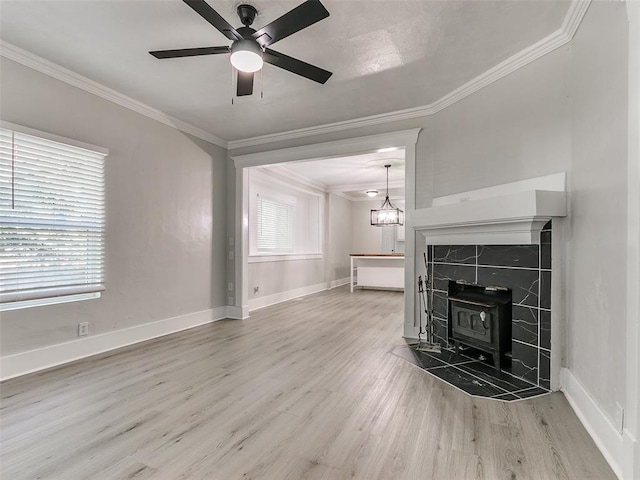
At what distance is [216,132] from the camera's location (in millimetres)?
4605

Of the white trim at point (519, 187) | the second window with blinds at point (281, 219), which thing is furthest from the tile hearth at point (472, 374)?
the second window with blinds at point (281, 219)

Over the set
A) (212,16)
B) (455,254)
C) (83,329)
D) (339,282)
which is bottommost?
(339,282)

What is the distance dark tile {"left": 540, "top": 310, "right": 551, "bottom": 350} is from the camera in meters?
2.47

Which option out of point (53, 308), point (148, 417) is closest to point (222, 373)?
point (148, 417)

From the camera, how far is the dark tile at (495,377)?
252cm

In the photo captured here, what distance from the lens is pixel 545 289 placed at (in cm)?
251

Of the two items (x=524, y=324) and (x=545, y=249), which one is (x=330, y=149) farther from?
(x=524, y=324)

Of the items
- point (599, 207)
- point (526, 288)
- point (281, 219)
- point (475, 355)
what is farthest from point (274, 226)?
point (599, 207)

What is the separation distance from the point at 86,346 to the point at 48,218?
1.26m

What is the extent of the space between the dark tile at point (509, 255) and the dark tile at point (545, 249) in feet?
0.12

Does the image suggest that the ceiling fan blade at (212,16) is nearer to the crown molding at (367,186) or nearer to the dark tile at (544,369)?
the dark tile at (544,369)

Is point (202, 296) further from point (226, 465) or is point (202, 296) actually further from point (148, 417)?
point (226, 465)

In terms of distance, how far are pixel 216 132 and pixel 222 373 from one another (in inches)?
128

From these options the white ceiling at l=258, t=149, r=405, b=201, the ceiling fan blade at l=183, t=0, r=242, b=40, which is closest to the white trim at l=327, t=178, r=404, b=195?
the white ceiling at l=258, t=149, r=405, b=201
